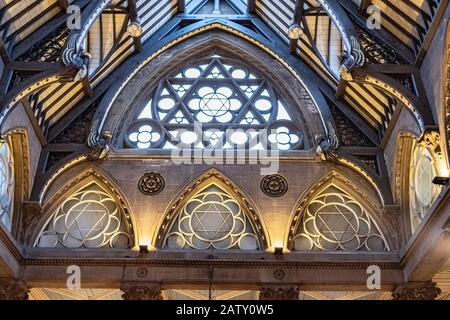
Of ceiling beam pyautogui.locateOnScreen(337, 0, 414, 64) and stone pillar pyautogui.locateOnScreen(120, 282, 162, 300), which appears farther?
stone pillar pyautogui.locateOnScreen(120, 282, 162, 300)

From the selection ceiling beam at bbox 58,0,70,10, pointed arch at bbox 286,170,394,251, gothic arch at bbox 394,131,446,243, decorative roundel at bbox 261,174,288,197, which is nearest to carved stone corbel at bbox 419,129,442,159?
gothic arch at bbox 394,131,446,243

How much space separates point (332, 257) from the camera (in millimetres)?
14203

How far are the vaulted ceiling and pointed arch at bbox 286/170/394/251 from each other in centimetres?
176

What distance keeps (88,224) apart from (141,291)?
2501 mm

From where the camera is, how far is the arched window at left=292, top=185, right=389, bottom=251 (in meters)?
14.7

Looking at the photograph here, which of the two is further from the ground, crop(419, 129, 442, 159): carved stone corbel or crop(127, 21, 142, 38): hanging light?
crop(127, 21, 142, 38): hanging light

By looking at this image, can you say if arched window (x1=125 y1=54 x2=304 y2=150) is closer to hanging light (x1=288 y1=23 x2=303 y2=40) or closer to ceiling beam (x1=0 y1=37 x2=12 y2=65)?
hanging light (x1=288 y1=23 x2=303 y2=40)

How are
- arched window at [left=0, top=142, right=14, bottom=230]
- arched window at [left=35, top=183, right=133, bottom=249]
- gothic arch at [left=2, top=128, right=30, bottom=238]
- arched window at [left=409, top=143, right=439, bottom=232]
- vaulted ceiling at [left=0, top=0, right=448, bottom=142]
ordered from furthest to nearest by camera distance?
arched window at [left=35, top=183, right=133, bottom=249] < gothic arch at [left=2, top=128, right=30, bottom=238] < arched window at [left=0, top=142, right=14, bottom=230] < vaulted ceiling at [left=0, top=0, right=448, bottom=142] < arched window at [left=409, top=143, right=439, bottom=232]

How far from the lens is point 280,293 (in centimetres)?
1365

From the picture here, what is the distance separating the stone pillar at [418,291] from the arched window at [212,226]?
3572 millimetres

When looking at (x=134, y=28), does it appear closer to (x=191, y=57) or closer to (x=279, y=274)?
(x=191, y=57)

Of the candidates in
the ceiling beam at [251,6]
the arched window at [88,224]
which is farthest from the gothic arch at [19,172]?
the ceiling beam at [251,6]

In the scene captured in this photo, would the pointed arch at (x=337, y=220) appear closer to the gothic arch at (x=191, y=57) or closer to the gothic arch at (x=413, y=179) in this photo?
the gothic arch at (x=413, y=179)
